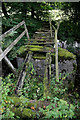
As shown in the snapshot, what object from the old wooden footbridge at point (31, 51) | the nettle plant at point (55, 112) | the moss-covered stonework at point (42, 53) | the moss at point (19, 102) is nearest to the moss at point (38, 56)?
the moss-covered stonework at point (42, 53)

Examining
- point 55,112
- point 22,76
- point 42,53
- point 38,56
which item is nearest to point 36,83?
point 22,76

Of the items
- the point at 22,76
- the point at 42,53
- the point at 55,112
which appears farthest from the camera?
the point at 42,53

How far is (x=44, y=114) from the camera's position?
243cm

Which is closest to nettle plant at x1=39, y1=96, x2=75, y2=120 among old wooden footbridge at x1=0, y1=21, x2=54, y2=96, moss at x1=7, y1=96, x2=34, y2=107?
moss at x1=7, y1=96, x2=34, y2=107

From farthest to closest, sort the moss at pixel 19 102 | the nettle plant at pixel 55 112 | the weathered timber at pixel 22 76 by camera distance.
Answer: the weathered timber at pixel 22 76, the moss at pixel 19 102, the nettle plant at pixel 55 112

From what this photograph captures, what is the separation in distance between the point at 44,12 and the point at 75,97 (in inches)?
268

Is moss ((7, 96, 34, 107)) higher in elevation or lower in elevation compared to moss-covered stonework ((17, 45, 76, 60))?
lower

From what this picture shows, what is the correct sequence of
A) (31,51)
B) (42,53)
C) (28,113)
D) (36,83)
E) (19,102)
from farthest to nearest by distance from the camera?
(42,53)
(31,51)
(36,83)
(19,102)
(28,113)

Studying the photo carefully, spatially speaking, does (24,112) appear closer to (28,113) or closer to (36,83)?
(28,113)

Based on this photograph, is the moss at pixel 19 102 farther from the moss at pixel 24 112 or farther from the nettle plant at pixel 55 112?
the nettle plant at pixel 55 112

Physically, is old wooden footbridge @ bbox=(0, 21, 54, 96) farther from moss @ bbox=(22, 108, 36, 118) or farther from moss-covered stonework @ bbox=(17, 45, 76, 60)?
moss @ bbox=(22, 108, 36, 118)

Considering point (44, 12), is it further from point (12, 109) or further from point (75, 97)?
point (12, 109)

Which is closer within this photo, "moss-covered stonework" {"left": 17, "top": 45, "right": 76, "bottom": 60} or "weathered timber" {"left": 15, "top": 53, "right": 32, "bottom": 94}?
"weathered timber" {"left": 15, "top": 53, "right": 32, "bottom": 94}

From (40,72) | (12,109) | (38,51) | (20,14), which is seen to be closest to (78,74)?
(40,72)
